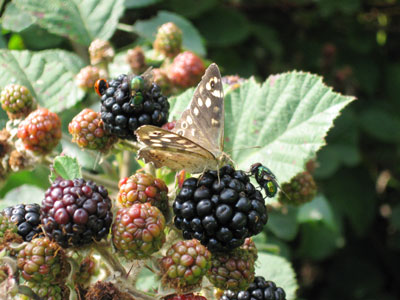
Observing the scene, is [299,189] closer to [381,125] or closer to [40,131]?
[40,131]

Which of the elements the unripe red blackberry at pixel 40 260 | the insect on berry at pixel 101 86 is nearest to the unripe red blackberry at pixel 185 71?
the insect on berry at pixel 101 86

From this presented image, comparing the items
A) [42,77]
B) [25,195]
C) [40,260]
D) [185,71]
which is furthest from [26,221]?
[185,71]

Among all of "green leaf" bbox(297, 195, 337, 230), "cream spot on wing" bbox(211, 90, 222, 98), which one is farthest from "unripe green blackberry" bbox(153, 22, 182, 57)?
"green leaf" bbox(297, 195, 337, 230)

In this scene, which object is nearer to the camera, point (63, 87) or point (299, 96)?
point (299, 96)

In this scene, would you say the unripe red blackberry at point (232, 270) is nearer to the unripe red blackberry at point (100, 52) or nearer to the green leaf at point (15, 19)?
the unripe red blackberry at point (100, 52)

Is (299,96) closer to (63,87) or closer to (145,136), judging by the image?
(145,136)

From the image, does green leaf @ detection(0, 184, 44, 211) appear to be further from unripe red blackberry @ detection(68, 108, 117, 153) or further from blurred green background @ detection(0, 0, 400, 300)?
blurred green background @ detection(0, 0, 400, 300)

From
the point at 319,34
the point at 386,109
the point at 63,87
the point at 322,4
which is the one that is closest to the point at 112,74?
the point at 63,87
